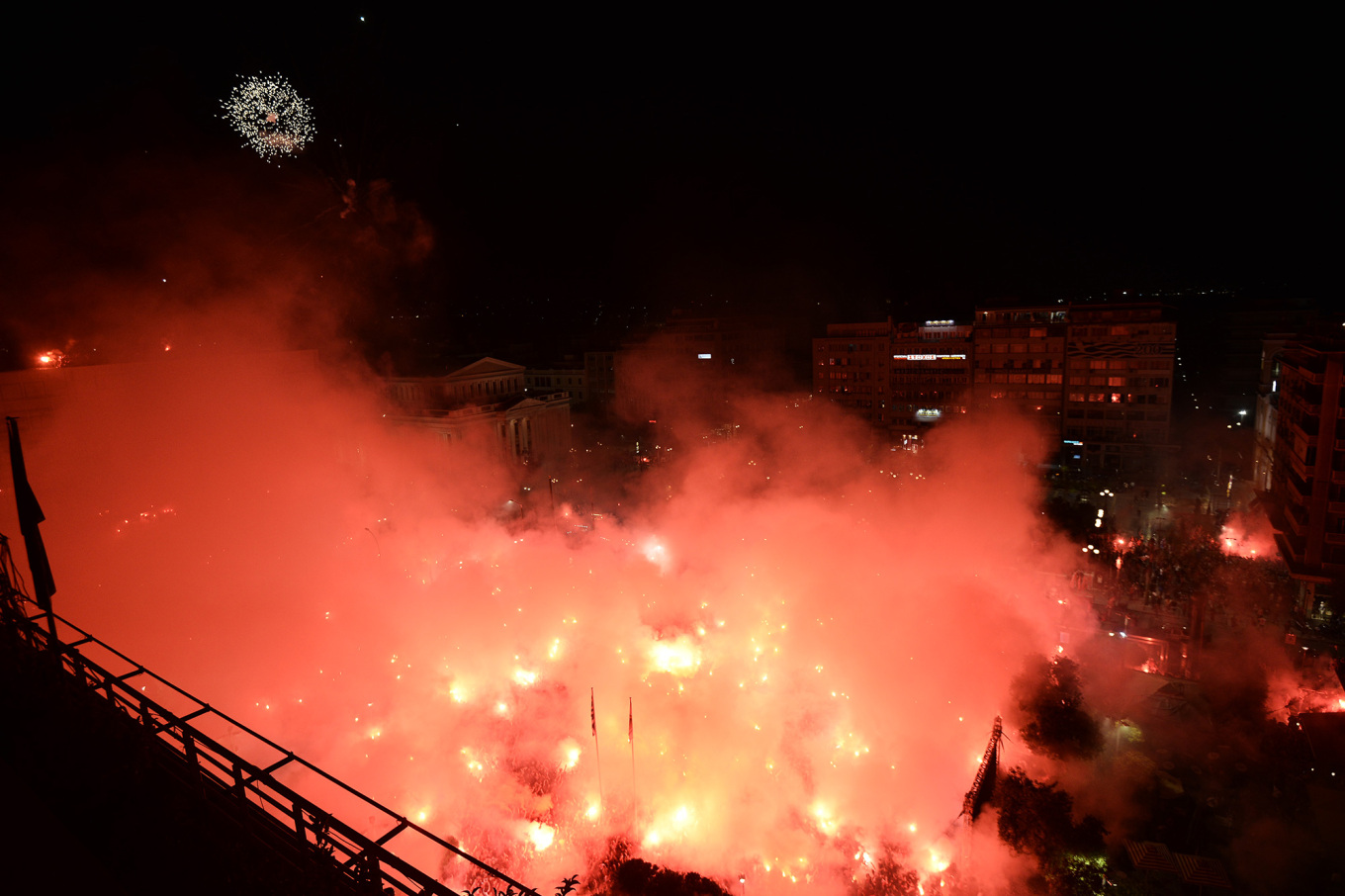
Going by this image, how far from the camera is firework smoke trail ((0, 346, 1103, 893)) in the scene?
25.0 ft

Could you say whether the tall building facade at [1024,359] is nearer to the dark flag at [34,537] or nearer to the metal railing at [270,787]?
the metal railing at [270,787]

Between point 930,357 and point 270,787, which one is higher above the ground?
point 270,787

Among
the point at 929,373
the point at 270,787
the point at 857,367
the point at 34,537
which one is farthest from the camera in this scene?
the point at 857,367

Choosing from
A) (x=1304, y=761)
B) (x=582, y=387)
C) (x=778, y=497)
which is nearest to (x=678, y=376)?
(x=582, y=387)

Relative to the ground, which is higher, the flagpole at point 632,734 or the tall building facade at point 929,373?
the tall building facade at point 929,373

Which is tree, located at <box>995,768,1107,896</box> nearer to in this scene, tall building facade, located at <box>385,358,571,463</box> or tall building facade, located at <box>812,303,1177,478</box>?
tall building facade, located at <box>385,358,571,463</box>

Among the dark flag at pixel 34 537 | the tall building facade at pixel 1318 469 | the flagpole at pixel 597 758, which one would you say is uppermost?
the dark flag at pixel 34 537

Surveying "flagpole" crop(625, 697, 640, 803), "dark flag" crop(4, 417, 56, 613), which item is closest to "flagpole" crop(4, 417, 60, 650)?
"dark flag" crop(4, 417, 56, 613)

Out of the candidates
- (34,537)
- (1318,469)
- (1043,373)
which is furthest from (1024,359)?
(34,537)

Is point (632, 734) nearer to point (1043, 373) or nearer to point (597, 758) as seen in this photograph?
point (597, 758)

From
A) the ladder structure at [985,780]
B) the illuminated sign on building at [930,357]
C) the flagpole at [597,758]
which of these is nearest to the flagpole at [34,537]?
the flagpole at [597,758]

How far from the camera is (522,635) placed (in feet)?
34.8

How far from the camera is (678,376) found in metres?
26.4

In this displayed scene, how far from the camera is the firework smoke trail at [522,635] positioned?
7613 mm
